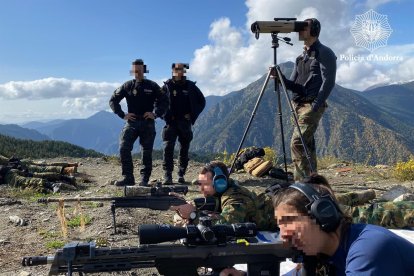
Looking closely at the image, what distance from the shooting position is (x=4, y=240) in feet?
22.2

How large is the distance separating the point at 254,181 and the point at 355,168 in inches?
211

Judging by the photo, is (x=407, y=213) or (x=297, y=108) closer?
(x=407, y=213)

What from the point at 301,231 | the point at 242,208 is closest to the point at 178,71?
the point at 242,208

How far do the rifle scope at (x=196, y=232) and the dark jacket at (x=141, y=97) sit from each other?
7770 millimetres

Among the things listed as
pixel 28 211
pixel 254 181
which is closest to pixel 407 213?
pixel 254 181

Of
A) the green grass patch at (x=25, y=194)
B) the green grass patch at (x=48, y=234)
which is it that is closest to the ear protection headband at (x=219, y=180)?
the green grass patch at (x=48, y=234)

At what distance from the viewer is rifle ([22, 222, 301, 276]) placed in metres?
3.26

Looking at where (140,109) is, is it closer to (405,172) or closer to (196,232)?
(196,232)

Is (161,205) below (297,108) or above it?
below

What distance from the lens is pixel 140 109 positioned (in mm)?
11211

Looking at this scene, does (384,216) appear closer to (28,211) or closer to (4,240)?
(4,240)

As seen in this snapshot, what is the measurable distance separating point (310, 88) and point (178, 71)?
160 inches

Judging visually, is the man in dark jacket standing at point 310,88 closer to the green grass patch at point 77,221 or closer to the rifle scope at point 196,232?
the green grass patch at point 77,221

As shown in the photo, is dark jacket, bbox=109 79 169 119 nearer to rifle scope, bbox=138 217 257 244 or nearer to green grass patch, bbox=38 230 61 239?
green grass patch, bbox=38 230 61 239
